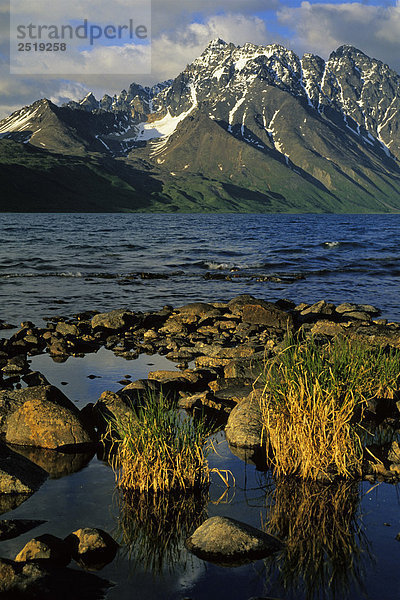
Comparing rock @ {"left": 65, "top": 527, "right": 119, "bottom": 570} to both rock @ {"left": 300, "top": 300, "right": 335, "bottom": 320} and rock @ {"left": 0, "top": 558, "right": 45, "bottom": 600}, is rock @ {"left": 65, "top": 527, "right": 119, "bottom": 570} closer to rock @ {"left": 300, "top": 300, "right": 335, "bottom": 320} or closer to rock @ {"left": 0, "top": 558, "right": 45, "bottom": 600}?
rock @ {"left": 0, "top": 558, "right": 45, "bottom": 600}

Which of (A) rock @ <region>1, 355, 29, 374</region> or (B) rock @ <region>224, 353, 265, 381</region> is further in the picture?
(A) rock @ <region>1, 355, 29, 374</region>

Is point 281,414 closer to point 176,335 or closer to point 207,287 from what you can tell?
point 176,335

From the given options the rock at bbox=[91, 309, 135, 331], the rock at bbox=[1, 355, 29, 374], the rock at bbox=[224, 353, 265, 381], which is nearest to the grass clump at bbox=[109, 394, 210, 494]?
the rock at bbox=[224, 353, 265, 381]

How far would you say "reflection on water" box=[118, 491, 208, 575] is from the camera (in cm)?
754

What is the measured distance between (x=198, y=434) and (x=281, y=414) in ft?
4.86

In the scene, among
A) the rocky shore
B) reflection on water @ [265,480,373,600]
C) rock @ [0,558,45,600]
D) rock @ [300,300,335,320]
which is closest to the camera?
rock @ [0,558,45,600]

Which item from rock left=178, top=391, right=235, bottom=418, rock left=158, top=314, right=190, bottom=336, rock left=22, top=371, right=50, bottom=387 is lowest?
rock left=178, top=391, right=235, bottom=418

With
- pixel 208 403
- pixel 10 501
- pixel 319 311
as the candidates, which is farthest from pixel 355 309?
pixel 10 501

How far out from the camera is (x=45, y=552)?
715 centimetres

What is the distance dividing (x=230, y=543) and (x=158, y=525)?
1334 mm

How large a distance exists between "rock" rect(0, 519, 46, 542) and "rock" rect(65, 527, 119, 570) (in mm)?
847

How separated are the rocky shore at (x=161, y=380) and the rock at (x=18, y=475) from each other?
0.02m

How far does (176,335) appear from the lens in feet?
76.3

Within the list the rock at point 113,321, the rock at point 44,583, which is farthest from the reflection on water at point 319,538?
the rock at point 113,321
